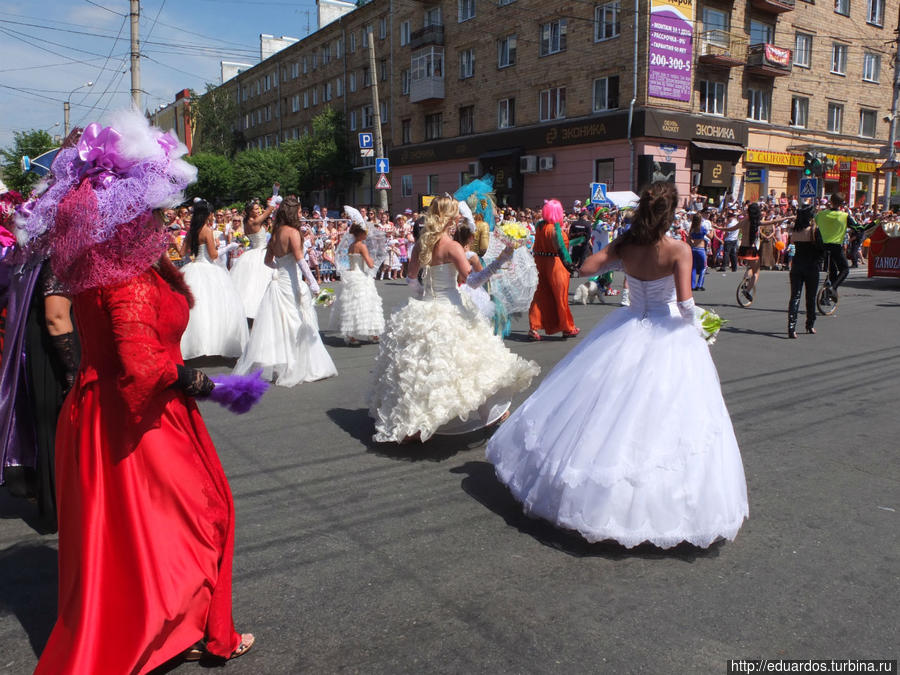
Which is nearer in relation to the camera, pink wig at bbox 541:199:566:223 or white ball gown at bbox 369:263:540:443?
white ball gown at bbox 369:263:540:443

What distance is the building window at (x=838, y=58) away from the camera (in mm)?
34594

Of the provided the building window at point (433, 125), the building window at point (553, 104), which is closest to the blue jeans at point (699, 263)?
the building window at point (553, 104)

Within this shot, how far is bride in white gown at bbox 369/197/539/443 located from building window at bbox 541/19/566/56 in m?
28.7

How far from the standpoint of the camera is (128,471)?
258 centimetres

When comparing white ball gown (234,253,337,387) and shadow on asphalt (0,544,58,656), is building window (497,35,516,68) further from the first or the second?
shadow on asphalt (0,544,58,656)

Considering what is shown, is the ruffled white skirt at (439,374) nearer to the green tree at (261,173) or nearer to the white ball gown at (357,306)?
the white ball gown at (357,306)

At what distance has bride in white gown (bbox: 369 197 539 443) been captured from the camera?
16.8 ft

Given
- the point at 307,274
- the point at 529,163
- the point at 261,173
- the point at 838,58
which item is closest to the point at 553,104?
the point at 529,163

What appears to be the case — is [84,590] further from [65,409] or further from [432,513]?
[432,513]

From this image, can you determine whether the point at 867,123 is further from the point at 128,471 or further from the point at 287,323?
the point at 128,471

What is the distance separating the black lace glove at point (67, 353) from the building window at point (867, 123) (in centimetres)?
4131

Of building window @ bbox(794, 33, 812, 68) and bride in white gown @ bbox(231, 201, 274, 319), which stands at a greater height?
→ building window @ bbox(794, 33, 812, 68)

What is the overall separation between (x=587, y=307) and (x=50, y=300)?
1097 centimetres

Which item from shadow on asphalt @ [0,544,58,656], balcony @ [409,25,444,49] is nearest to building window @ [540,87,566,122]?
balcony @ [409,25,444,49]
